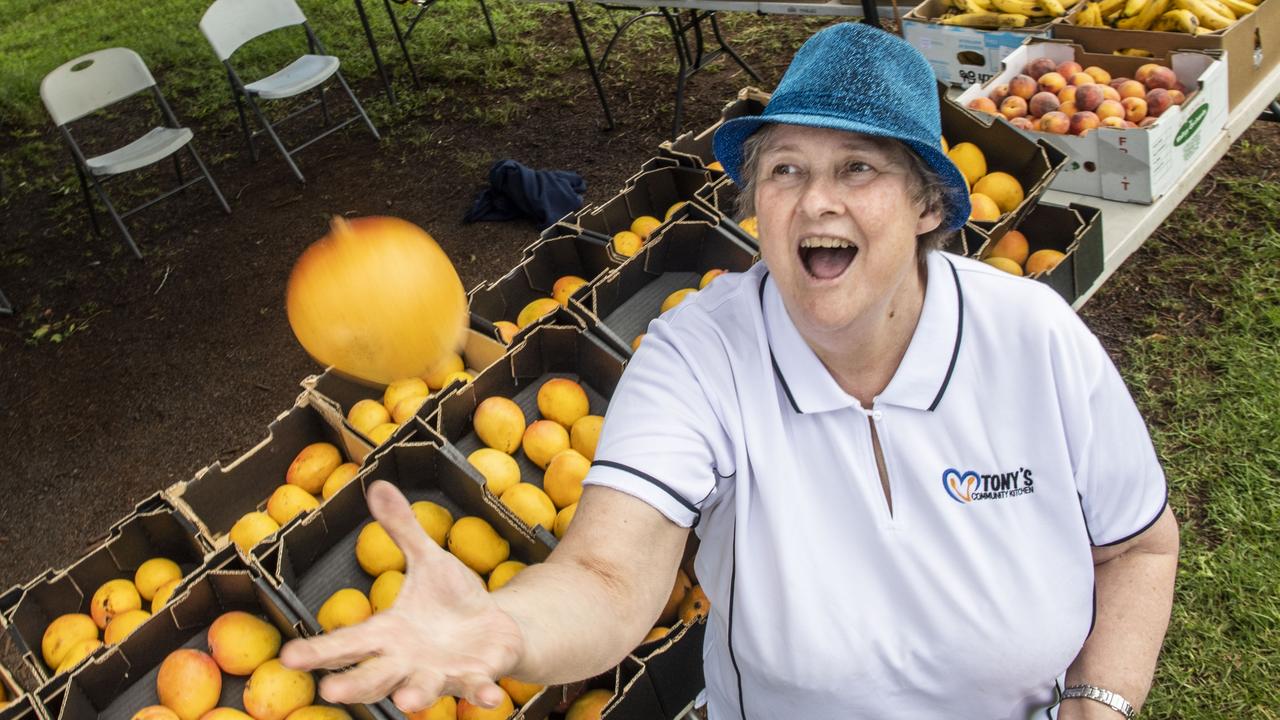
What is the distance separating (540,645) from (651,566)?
0.28 m

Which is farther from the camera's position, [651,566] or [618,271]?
[618,271]

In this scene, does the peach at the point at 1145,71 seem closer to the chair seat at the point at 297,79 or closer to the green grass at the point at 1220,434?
the green grass at the point at 1220,434

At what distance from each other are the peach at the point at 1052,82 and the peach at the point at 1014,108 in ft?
0.36

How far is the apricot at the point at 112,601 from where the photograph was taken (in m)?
2.30

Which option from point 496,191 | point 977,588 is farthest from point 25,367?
point 977,588

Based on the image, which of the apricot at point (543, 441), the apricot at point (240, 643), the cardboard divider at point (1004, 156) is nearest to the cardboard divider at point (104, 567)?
the apricot at point (240, 643)

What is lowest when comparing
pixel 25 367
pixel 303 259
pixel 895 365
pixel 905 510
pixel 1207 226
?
pixel 1207 226

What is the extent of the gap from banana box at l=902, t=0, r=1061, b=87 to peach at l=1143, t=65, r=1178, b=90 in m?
0.51

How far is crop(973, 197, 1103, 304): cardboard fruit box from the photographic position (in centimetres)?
265

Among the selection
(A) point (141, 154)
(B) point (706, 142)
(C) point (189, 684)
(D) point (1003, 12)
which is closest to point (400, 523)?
(C) point (189, 684)

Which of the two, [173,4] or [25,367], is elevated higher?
[173,4]

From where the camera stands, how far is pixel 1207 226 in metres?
4.19

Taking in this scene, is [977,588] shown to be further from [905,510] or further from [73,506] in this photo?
[73,506]

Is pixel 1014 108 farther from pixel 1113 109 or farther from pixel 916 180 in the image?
pixel 916 180
